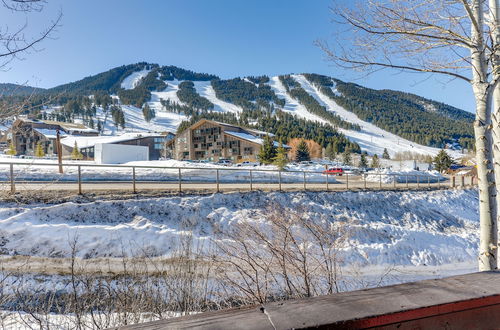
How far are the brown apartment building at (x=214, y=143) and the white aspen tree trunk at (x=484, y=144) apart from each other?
66.2m

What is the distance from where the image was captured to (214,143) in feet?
260

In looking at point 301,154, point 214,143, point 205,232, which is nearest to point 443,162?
point 301,154

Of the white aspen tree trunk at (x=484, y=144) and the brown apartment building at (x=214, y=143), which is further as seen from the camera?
the brown apartment building at (x=214, y=143)

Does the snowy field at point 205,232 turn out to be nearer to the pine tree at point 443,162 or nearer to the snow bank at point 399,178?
the snow bank at point 399,178

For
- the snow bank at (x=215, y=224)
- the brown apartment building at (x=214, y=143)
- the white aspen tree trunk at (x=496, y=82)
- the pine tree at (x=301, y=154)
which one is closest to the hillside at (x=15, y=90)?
the snow bank at (x=215, y=224)

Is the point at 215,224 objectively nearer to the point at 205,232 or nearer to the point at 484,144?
the point at 205,232

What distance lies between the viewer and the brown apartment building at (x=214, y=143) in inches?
2884

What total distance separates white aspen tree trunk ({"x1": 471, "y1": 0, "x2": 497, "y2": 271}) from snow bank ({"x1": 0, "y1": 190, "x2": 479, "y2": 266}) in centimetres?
671

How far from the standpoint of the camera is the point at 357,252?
11.2 m

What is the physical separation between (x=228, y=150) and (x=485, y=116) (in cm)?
7416

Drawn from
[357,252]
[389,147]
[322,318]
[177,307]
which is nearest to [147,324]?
[322,318]

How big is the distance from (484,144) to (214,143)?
253ft

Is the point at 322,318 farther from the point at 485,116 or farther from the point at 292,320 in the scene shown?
the point at 485,116

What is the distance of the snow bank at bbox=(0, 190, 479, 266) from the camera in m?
9.45
